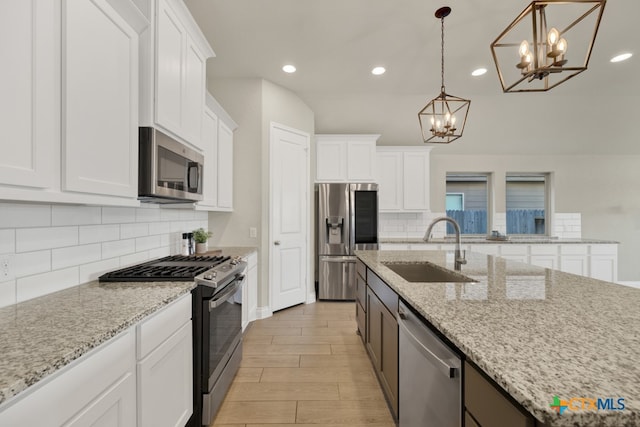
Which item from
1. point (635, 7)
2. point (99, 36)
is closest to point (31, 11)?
point (99, 36)

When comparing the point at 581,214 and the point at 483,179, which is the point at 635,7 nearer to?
the point at 483,179

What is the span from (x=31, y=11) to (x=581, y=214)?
7.16 meters

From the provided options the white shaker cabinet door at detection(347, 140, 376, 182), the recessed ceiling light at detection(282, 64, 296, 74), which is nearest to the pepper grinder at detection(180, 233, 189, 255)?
the recessed ceiling light at detection(282, 64, 296, 74)

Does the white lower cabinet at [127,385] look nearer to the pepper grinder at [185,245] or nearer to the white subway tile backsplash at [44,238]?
the white subway tile backsplash at [44,238]

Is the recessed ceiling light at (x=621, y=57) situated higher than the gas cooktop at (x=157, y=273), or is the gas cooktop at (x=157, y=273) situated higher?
the recessed ceiling light at (x=621, y=57)

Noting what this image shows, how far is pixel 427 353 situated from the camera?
1.08 m

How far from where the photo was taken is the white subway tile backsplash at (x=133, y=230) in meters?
1.87

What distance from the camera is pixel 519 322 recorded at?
924 mm

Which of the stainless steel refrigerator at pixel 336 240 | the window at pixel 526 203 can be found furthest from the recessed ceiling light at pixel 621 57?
the stainless steel refrigerator at pixel 336 240

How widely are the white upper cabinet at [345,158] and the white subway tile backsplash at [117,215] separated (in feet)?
9.46

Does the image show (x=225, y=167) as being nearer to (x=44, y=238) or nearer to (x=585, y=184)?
(x=44, y=238)

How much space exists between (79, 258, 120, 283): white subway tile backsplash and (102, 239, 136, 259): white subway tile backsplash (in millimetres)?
36

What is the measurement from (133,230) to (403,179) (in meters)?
4.02

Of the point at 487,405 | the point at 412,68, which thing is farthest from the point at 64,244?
the point at 412,68
